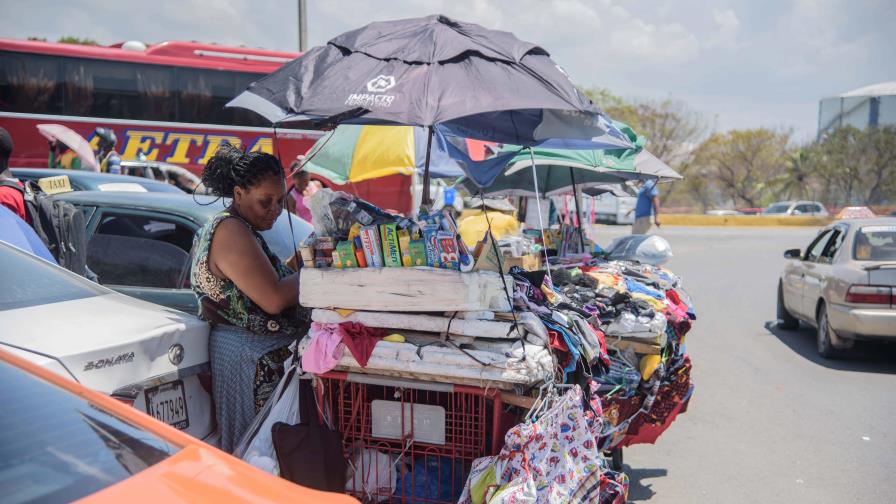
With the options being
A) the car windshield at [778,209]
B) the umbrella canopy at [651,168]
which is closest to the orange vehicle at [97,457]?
the umbrella canopy at [651,168]

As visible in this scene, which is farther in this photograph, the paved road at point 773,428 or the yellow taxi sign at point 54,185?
the yellow taxi sign at point 54,185

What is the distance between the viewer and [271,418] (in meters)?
3.20

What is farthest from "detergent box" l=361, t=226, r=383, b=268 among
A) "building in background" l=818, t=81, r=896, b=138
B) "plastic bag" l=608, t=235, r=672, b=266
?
"building in background" l=818, t=81, r=896, b=138

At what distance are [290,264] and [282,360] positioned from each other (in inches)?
27.2

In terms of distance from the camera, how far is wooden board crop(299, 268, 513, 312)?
295 centimetres

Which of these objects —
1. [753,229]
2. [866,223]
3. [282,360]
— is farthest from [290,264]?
[753,229]

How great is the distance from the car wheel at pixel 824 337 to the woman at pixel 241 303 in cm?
682

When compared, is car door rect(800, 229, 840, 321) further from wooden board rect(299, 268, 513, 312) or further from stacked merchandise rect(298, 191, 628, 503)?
wooden board rect(299, 268, 513, 312)

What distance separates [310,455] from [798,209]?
1701 inches

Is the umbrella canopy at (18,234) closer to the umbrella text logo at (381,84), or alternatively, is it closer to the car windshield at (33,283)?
the car windshield at (33,283)

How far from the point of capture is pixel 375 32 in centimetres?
360

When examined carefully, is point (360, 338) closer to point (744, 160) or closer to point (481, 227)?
point (481, 227)

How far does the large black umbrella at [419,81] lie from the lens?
3066 millimetres

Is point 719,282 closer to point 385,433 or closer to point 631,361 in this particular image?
point 631,361
